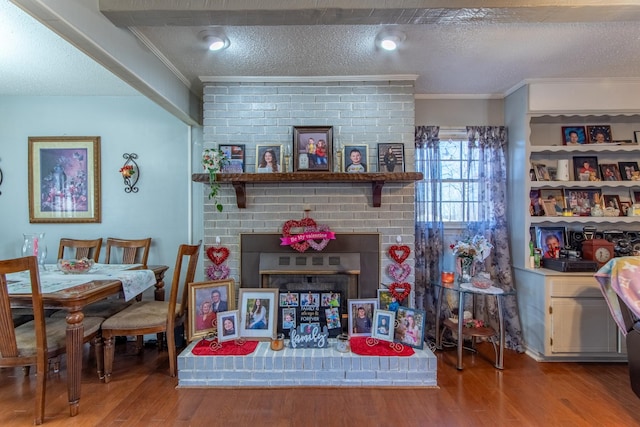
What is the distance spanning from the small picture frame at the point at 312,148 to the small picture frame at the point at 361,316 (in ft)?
3.81

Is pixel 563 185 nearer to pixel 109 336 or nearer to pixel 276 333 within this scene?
pixel 276 333

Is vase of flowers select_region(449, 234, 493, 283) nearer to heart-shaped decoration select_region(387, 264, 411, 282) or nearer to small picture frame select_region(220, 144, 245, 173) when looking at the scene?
heart-shaped decoration select_region(387, 264, 411, 282)

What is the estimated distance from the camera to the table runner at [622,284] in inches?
86.0

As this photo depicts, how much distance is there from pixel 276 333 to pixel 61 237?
249 cm

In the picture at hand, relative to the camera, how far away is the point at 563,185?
9.91 feet

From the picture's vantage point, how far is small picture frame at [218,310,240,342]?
263cm

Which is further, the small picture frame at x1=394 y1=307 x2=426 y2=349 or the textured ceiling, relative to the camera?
the small picture frame at x1=394 y1=307 x2=426 y2=349

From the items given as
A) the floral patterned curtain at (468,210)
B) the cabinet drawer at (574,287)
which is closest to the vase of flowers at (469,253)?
the floral patterned curtain at (468,210)

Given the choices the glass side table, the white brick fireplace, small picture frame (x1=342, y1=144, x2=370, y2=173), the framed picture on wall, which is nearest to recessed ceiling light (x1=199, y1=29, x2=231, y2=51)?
the white brick fireplace

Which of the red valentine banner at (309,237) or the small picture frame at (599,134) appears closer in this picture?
the red valentine banner at (309,237)

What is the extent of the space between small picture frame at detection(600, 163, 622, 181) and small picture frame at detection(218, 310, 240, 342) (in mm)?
3582

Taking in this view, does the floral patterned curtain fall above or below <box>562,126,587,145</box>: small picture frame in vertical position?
below

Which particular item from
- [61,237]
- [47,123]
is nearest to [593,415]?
[61,237]

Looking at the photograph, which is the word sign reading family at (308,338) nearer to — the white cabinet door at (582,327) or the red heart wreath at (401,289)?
the red heart wreath at (401,289)
